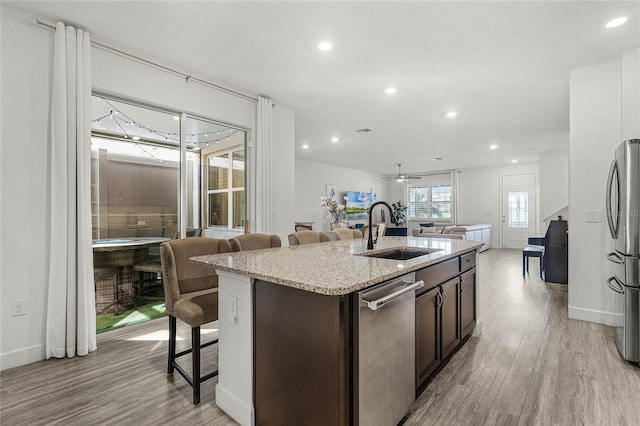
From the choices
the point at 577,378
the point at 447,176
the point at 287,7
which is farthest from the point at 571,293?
the point at 447,176

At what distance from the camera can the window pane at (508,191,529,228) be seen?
31.1 feet

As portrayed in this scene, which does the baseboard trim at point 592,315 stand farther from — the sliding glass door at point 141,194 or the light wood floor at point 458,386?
the sliding glass door at point 141,194

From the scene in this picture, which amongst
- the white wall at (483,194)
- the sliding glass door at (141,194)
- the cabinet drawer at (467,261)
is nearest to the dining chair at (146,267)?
the sliding glass door at (141,194)

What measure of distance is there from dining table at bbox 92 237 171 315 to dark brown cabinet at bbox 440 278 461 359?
9.70 feet

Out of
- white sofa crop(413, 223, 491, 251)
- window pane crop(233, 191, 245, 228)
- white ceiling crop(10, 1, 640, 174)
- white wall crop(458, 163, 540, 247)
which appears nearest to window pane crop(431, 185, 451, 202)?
white wall crop(458, 163, 540, 247)

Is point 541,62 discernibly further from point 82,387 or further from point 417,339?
point 82,387

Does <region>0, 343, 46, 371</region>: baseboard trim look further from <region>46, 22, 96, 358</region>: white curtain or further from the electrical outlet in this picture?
the electrical outlet

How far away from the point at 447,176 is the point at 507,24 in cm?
894

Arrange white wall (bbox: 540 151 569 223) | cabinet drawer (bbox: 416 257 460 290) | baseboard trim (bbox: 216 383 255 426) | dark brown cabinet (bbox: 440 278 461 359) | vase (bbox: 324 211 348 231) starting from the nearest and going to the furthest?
1. baseboard trim (bbox: 216 383 255 426)
2. cabinet drawer (bbox: 416 257 460 290)
3. dark brown cabinet (bbox: 440 278 461 359)
4. white wall (bbox: 540 151 569 223)
5. vase (bbox: 324 211 348 231)

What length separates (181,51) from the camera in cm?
301

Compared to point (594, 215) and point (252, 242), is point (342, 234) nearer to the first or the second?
point (252, 242)

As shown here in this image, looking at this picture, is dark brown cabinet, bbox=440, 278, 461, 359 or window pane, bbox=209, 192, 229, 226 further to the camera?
window pane, bbox=209, 192, 229, 226

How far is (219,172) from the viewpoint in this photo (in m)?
4.12

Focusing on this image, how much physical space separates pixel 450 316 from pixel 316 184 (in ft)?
23.8
